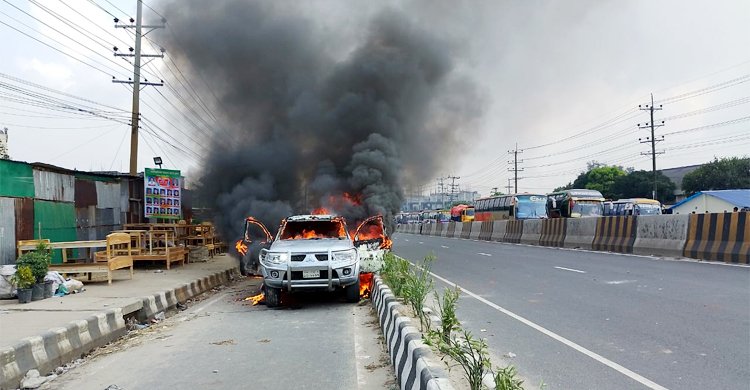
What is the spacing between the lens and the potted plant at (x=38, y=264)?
947cm

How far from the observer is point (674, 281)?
36.9 ft

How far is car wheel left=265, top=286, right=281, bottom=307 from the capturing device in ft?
32.8

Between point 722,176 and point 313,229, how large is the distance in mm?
52835

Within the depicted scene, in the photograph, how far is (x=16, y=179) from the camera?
A: 11555 millimetres

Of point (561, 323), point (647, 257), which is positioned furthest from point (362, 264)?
point (647, 257)

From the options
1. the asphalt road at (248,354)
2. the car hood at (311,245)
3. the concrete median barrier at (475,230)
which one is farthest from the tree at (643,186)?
the asphalt road at (248,354)

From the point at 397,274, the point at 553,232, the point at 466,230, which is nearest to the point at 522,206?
the point at 466,230

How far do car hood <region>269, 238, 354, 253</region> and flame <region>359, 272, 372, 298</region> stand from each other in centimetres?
130

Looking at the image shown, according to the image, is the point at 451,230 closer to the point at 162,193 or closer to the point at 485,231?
the point at 485,231

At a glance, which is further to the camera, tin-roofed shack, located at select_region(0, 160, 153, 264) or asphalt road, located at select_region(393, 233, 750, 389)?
tin-roofed shack, located at select_region(0, 160, 153, 264)

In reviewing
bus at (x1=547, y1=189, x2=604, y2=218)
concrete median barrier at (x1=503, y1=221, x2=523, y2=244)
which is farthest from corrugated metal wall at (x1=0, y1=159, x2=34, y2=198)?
bus at (x1=547, y1=189, x2=604, y2=218)

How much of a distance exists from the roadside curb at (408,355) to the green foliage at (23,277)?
618 centimetres

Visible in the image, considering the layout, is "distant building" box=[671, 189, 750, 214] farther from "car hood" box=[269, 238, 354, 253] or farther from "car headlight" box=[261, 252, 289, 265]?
"car headlight" box=[261, 252, 289, 265]

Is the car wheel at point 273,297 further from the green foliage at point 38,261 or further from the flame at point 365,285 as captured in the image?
the green foliage at point 38,261
